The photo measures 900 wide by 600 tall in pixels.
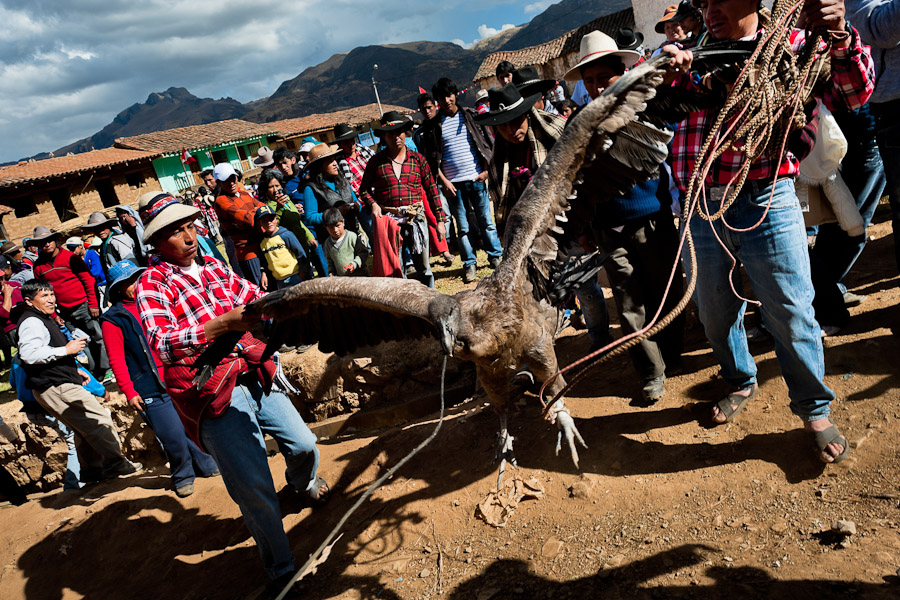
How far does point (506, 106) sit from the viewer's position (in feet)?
14.3

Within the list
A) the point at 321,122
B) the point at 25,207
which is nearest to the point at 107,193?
the point at 25,207

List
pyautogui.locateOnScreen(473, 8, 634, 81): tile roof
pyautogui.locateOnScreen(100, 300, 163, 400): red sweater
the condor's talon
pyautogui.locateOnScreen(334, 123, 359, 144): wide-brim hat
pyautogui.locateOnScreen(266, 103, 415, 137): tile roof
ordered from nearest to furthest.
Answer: the condor's talon, pyautogui.locateOnScreen(100, 300, 163, 400): red sweater, pyautogui.locateOnScreen(334, 123, 359, 144): wide-brim hat, pyautogui.locateOnScreen(473, 8, 634, 81): tile roof, pyautogui.locateOnScreen(266, 103, 415, 137): tile roof

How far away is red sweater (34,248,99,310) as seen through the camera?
863 cm

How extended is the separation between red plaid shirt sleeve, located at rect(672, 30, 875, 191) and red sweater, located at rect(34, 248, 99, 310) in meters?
9.48

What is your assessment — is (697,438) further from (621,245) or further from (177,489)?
Result: (177,489)

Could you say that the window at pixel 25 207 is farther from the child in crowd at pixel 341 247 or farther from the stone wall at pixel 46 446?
the child in crowd at pixel 341 247

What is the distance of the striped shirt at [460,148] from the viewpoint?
7.57 metres

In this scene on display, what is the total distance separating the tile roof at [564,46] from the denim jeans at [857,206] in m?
25.5

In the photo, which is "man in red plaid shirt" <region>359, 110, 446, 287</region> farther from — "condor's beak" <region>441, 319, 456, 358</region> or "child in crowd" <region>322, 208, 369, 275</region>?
"condor's beak" <region>441, 319, 456, 358</region>

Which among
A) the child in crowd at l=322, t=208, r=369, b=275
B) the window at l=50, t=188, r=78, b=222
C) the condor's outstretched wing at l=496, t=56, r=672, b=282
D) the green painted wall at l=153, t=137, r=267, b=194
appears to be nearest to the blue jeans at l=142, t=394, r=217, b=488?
the child in crowd at l=322, t=208, r=369, b=275

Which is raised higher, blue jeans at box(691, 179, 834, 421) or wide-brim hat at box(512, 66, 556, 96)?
wide-brim hat at box(512, 66, 556, 96)

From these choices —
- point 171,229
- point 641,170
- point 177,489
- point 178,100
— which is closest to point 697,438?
point 641,170

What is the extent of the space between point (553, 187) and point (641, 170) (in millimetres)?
570

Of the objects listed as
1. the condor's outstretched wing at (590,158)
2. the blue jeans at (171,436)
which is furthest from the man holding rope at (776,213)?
the blue jeans at (171,436)
